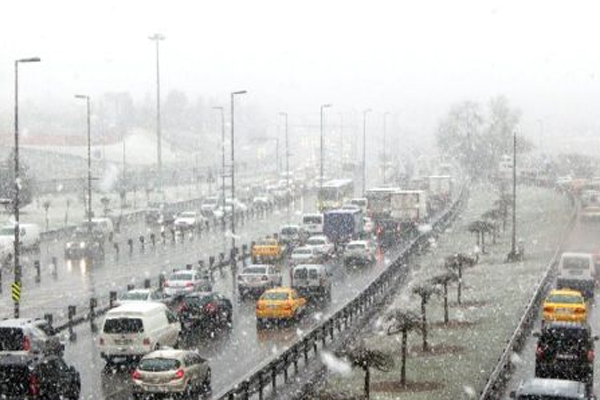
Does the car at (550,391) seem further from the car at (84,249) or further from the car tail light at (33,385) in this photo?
the car at (84,249)

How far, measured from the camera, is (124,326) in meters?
31.7

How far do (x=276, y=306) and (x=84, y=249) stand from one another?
91.6ft

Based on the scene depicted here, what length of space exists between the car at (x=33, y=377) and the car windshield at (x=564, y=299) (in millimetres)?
16458

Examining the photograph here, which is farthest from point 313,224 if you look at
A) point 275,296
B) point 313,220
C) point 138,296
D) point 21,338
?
point 21,338

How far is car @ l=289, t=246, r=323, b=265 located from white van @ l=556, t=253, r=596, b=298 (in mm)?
14855

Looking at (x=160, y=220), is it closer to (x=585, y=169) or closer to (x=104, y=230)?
(x=104, y=230)

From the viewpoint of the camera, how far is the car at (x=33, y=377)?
25.0 m

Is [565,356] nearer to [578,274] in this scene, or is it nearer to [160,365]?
[160,365]

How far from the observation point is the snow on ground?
2866cm

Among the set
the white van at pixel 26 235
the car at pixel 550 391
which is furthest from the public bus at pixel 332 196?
the car at pixel 550 391

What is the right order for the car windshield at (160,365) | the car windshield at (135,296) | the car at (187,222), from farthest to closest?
the car at (187,222)
the car windshield at (135,296)
the car windshield at (160,365)

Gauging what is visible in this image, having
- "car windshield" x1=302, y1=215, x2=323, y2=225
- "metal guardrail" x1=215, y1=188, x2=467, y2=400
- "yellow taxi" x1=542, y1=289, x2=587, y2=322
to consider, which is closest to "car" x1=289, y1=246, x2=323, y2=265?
"metal guardrail" x1=215, y1=188, x2=467, y2=400

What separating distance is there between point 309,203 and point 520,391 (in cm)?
9622

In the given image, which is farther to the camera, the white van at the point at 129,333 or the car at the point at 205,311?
the car at the point at 205,311
